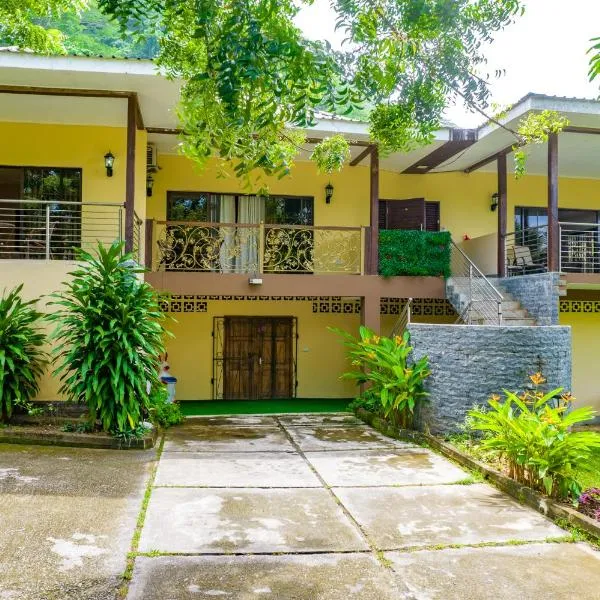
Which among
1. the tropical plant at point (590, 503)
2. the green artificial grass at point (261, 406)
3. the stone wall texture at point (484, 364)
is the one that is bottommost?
the green artificial grass at point (261, 406)

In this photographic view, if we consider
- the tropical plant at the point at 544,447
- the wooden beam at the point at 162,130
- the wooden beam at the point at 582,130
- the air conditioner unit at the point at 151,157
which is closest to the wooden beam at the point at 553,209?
the wooden beam at the point at 582,130

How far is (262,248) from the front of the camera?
1105 cm

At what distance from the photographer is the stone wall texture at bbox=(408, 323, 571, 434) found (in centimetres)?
780

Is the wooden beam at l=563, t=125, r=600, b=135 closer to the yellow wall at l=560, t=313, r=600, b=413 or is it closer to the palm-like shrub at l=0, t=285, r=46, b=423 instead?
the yellow wall at l=560, t=313, r=600, b=413

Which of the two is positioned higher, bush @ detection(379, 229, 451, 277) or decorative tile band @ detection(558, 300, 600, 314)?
bush @ detection(379, 229, 451, 277)

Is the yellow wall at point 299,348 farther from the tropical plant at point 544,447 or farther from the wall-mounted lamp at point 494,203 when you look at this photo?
the tropical plant at point 544,447

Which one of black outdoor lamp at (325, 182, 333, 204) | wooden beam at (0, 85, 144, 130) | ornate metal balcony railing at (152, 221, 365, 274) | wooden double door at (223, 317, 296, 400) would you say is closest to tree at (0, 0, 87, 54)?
wooden beam at (0, 85, 144, 130)

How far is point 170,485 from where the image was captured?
599 centimetres

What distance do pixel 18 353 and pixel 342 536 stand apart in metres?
4.98

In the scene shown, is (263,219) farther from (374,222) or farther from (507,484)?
(507,484)

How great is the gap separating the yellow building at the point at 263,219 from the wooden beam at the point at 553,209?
0.03 metres

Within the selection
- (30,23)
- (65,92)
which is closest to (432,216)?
(65,92)

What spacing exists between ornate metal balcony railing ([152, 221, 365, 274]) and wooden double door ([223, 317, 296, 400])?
5.28ft

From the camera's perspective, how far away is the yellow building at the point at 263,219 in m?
9.51
